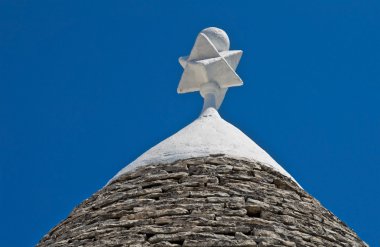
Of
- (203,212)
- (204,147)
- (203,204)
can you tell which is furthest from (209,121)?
(203,212)

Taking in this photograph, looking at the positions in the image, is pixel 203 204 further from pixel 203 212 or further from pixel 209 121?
pixel 209 121

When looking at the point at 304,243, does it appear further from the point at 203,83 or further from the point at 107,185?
the point at 203,83

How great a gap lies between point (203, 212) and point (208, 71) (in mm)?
3493

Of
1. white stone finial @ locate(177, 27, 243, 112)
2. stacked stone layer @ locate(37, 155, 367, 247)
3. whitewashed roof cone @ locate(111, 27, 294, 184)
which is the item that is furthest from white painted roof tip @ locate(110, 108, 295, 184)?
white stone finial @ locate(177, 27, 243, 112)

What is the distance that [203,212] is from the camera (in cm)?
750

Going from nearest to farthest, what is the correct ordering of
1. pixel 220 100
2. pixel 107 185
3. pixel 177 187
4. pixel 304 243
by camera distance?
1. pixel 304 243
2. pixel 177 187
3. pixel 107 185
4. pixel 220 100

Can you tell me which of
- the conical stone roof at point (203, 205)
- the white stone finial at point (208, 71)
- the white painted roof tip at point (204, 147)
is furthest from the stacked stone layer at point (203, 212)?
the white stone finial at point (208, 71)

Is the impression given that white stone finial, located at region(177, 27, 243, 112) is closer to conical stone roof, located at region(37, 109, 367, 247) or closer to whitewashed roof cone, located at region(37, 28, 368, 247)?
whitewashed roof cone, located at region(37, 28, 368, 247)

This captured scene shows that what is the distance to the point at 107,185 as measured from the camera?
9.00 m

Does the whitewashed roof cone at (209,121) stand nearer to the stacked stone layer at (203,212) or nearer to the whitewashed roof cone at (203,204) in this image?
the whitewashed roof cone at (203,204)

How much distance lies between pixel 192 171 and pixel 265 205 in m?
0.88

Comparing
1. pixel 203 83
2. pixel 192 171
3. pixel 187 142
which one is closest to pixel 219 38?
pixel 203 83

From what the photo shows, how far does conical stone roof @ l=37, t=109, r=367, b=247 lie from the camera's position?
7.23m

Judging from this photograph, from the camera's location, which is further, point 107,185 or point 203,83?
point 203,83
